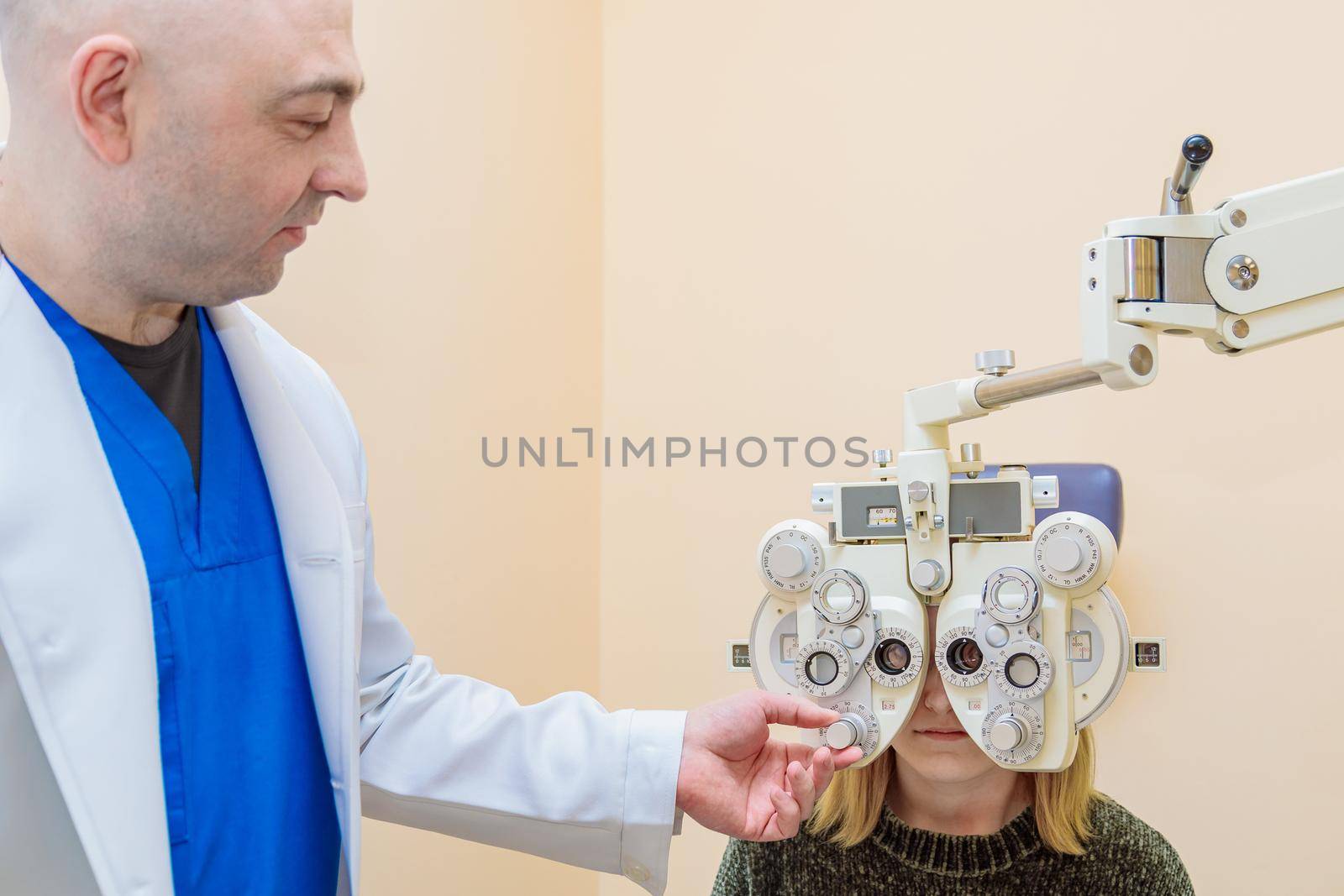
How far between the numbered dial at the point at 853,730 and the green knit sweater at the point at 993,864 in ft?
0.84

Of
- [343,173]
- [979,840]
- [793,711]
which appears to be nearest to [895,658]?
[793,711]

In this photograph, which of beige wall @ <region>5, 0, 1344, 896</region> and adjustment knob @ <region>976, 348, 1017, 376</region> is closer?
adjustment knob @ <region>976, 348, 1017, 376</region>

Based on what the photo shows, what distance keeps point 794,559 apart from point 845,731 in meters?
0.18

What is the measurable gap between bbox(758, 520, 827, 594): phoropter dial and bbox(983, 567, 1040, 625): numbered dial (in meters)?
0.18

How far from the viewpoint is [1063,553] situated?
1.14 m

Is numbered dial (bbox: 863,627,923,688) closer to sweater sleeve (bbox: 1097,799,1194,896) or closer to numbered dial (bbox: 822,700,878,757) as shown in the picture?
numbered dial (bbox: 822,700,878,757)

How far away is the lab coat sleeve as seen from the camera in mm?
1223

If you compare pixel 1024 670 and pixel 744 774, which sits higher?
pixel 1024 670

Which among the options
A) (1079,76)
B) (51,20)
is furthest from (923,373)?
(51,20)

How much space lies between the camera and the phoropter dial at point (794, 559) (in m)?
1.25

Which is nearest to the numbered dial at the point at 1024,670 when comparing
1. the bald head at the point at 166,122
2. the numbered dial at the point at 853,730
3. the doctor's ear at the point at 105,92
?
the numbered dial at the point at 853,730

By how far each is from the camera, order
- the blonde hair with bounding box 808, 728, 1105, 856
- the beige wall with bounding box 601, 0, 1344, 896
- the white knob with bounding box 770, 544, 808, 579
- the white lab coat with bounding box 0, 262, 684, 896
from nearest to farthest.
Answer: the white lab coat with bounding box 0, 262, 684, 896, the white knob with bounding box 770, 544, 808, 579, the blonde hair with bounding box 808, 728, 1105, 856, the beige wall with bounding box 601, 0, 1344, 896

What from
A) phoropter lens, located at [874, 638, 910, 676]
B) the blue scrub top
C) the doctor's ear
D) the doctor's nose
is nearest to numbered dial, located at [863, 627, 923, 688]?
phoropter lens, located at [874, 638, 910, 676]

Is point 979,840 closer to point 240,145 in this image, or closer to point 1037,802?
point 1037,802
